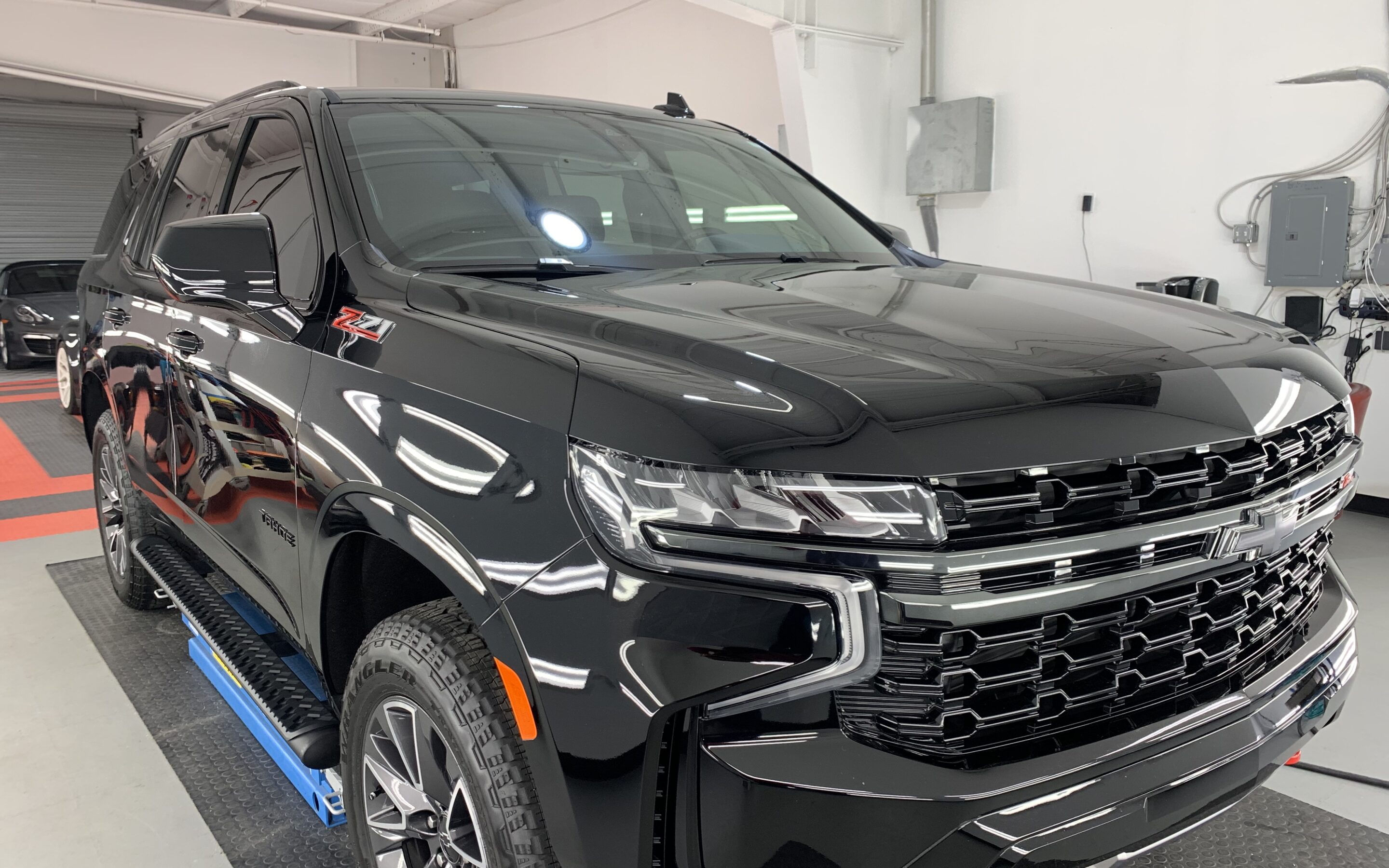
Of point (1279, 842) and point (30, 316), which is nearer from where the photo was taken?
point (1279, 842)

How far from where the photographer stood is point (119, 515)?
3.34m

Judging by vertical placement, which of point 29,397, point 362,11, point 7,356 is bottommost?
point 29,397

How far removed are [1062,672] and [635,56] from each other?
972 cm

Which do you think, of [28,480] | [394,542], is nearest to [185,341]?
[394,542]

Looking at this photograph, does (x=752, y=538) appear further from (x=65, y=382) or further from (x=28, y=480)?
(x=65, y=382)

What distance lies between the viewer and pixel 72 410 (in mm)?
7430

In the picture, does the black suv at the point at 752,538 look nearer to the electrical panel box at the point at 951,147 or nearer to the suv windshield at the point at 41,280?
the electrical panel box at the point at 951,147

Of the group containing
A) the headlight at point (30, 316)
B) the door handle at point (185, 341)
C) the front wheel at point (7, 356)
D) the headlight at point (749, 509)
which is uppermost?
the door handle at point (185, 341)

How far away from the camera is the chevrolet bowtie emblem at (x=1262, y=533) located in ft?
4.02

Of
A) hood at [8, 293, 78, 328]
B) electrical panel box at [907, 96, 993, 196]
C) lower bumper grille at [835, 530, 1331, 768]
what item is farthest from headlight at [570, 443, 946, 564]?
hood at [8, 293, 78, 328]

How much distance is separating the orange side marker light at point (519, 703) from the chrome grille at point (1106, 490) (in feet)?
1.75

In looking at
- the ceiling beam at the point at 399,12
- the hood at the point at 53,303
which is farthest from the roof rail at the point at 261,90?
the hood at the point at 53,303

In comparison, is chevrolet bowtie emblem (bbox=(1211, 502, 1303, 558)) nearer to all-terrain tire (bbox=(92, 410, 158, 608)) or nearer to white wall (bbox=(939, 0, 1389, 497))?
all-terrain tire (bbox=(92, 410, 158, 608))

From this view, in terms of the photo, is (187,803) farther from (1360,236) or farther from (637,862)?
(1360,236)
